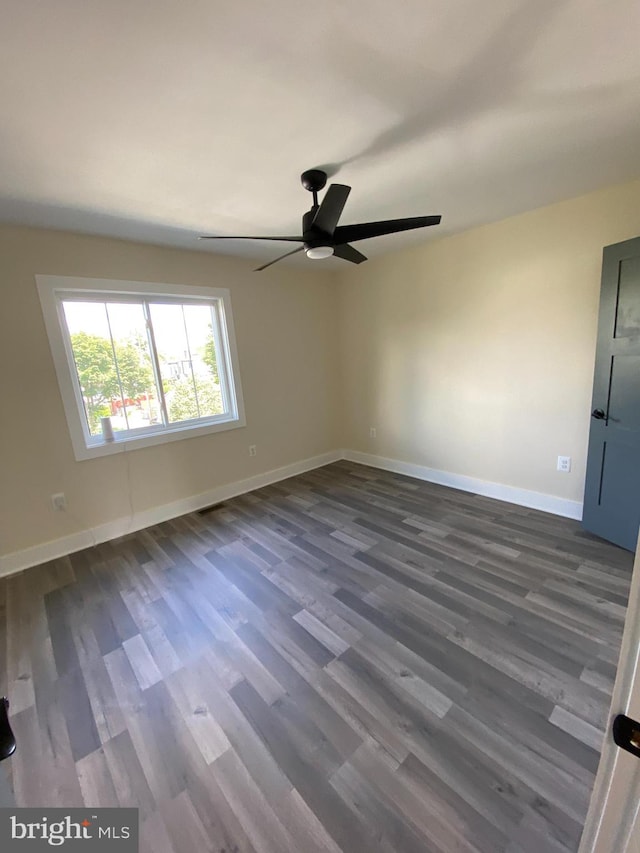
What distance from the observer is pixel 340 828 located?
1.05 m

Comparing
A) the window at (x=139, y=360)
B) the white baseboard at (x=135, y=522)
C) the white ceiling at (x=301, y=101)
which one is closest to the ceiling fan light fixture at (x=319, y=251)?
the white ceiling at (x=301, y=101)

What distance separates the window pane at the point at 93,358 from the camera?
271cm

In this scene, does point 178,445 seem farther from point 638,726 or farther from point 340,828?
point 638,726

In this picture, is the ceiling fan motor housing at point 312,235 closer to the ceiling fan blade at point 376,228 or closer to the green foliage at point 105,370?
the ceiling fan blade at point 376,228

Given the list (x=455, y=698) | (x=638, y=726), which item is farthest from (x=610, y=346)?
(x=638, y=726)

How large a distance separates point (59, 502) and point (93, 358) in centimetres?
118

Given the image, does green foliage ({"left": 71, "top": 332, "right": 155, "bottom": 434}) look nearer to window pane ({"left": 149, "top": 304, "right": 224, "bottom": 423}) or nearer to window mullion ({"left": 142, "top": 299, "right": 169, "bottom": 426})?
window mullion ({"left": 142, "top": 299, "right": 169, "bottom": 426})

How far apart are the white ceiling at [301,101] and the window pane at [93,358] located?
69cm

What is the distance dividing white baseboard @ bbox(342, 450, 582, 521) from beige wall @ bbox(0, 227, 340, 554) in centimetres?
82

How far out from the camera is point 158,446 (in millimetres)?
3133

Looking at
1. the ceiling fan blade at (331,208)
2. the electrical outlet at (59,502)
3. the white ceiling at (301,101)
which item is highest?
the white ceiling at (301,101)

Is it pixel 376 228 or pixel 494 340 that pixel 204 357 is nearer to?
pixel 376 228

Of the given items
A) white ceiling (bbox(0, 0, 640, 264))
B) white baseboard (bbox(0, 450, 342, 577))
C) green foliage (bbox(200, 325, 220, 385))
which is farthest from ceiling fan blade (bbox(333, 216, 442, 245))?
white baseboard (bbox(0, 450, 342, 577))

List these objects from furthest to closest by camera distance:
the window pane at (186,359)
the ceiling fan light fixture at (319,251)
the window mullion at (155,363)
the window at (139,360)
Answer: the window pane at (186,359), the window mullion at (155,363), the window at (139,360), the ceiling fan light fixture at (319,251)
